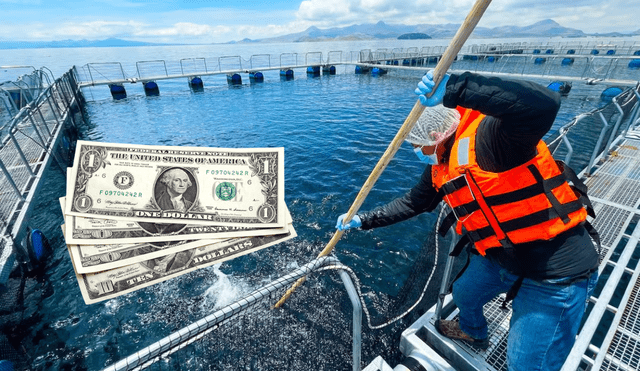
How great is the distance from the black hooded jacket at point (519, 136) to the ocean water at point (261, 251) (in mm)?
2622

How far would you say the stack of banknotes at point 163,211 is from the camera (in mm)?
2807

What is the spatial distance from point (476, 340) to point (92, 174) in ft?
15.6

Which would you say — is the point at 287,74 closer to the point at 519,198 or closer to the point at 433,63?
the point at 433,63

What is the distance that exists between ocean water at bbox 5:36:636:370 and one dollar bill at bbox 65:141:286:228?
209 centimetres

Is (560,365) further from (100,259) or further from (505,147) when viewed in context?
(100,259)

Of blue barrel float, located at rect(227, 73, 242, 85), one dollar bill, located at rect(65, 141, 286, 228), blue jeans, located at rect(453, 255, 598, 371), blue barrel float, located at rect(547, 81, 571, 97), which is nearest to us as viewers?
blue jeans, located at rect(453, 255, 598, 371)

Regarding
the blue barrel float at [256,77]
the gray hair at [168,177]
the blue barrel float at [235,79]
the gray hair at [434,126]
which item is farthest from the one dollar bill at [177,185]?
the blue barrel float at [256,77]

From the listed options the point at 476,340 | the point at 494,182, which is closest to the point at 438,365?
the point at 476,340

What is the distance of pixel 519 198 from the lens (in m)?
2.11

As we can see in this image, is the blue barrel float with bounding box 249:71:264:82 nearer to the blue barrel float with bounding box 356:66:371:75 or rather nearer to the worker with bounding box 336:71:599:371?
the blue barrel float with bounding box 356:66:371:75

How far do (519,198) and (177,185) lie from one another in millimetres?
3481

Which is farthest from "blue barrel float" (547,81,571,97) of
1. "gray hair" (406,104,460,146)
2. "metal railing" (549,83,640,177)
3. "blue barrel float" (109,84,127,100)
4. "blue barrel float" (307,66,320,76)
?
"blue barrel float" (109,84,127,100)

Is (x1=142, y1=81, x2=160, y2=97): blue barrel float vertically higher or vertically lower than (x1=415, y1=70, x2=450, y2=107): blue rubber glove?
lower

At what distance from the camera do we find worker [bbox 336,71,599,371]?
186 centimetres
